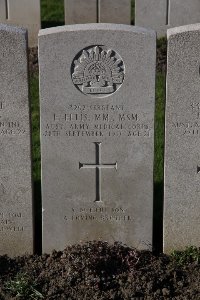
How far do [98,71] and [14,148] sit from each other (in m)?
0.89

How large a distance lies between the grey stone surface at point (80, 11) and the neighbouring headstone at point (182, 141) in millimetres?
5738

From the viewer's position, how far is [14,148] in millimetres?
5777

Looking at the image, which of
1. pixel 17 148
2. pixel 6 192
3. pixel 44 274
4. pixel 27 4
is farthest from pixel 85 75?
pixel 27 4

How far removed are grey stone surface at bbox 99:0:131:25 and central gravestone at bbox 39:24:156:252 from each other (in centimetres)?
559

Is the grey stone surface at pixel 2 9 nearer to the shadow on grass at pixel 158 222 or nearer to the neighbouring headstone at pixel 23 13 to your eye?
the neighbouring headstone at pixel 23 13

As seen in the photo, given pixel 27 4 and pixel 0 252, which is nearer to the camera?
pixel 0 252

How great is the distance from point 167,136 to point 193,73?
21.1 inches

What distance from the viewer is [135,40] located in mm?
5453

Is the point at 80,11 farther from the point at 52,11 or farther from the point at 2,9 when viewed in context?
the point at 52,11

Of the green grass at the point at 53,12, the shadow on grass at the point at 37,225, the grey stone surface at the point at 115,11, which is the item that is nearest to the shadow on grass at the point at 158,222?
the shadow on grass at the point at 37,225

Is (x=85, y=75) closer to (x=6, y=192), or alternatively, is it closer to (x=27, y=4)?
(x=6, y=192)

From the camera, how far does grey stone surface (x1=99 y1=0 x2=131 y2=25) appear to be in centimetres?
1101

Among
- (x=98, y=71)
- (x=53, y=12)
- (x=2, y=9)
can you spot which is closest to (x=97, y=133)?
(x=98, y=71)

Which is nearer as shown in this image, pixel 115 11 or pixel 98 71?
pixel 98 71
